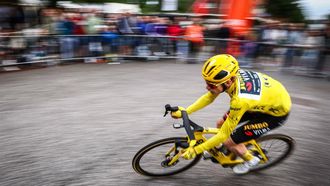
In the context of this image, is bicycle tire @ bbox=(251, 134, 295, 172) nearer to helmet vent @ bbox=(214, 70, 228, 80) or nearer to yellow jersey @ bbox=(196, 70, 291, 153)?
yellow jersey @ bbox=(196, 70, 291, 153)

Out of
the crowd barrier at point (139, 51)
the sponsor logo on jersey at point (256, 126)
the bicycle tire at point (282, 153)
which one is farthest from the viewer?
the crowd barrier at point (139, 51)

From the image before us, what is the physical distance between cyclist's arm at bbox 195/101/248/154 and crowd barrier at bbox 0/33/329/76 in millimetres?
7253

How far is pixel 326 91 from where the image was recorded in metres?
8.61

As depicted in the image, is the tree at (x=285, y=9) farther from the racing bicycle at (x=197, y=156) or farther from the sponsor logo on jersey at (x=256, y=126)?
the sponsor logo on jersey at (x=256, y=126)

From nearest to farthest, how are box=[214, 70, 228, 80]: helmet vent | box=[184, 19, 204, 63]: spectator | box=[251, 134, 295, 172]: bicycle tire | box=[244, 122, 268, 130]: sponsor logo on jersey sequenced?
box=[214, 70, 228, 80]: helmet vent
box=[244, 122, 268, 130]: sponsor logo on jersey
box=[251, 134, 295, 172]: bicycle tire
box=[184, 19, 204, 63]: spectator

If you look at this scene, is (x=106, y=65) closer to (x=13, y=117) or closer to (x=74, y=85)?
(x=74, y=85)

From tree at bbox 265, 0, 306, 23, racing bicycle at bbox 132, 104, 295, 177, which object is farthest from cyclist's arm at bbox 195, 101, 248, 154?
tree at bbox 265, 0, 306, 23

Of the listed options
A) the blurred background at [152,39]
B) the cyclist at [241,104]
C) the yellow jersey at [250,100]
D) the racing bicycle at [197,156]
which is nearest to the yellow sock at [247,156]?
the cyclist at [241,104]

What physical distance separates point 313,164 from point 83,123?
4180 mm

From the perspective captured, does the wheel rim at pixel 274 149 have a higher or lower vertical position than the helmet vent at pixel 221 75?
lower

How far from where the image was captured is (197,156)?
14.2 ft

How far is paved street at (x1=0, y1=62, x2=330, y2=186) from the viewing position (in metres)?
4.45

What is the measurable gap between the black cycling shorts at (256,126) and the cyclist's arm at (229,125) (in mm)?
396

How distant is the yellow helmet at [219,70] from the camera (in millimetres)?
3369
